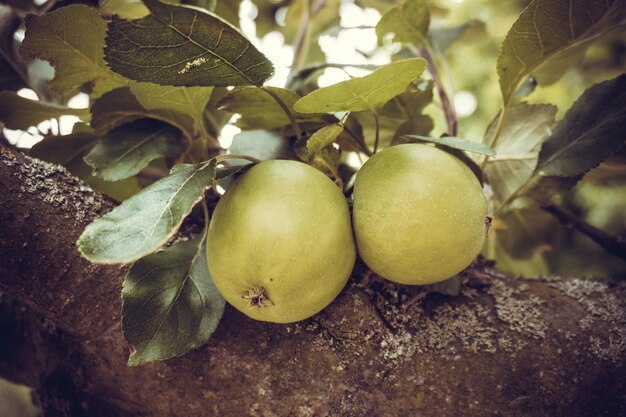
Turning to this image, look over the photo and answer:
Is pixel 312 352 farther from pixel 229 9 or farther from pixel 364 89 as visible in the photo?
pixel 229 9

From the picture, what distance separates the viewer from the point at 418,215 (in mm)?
620

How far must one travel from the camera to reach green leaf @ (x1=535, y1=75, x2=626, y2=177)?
814 mm

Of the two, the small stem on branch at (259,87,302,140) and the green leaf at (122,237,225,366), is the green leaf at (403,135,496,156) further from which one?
the green leaf at (122,237,225,366)

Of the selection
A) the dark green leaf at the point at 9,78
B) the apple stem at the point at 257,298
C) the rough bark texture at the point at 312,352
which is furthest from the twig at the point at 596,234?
the dark green leaf at the point at 9,78

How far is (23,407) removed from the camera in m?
1.90

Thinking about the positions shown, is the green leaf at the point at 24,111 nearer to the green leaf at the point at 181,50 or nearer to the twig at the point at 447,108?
the green leaf at the point at 181,50

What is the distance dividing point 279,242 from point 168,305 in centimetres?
23

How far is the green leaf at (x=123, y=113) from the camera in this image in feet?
2.74

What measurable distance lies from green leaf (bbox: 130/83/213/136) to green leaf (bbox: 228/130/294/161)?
0.32 feet

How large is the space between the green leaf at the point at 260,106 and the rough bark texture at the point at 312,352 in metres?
0.27

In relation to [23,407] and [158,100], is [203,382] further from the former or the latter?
[23,407]

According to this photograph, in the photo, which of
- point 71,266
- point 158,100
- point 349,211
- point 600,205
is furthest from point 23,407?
point 600,205

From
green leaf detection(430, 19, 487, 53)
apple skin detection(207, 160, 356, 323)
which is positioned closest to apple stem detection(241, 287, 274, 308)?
apple skin detection(207, 160, 356, 323)

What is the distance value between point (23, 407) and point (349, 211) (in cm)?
192
